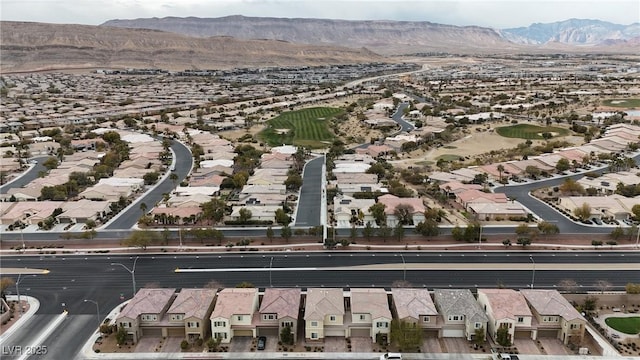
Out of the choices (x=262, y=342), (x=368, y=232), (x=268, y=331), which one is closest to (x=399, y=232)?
(x=368, y=232)

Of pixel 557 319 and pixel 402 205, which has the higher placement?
pixel 402 205

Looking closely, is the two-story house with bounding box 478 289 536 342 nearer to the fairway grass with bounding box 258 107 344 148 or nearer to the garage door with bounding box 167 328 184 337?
the garage door with bounding box 167 328 184 337

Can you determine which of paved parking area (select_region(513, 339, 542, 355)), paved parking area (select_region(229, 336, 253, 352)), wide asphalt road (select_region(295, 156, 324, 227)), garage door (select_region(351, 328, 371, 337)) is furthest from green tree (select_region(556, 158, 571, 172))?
paved parking area (select_region(229, 336, 253, 352))

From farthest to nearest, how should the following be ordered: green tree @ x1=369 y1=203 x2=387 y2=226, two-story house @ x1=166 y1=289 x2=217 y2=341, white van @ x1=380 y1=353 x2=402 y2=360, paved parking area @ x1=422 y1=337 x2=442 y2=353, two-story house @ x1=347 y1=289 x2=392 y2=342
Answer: green tree @ x1=369 y1=203 x2=387 y2=226 < two-story house @ x1=166 y1=289 x2=217 y2=341 < two-story house @ x1=347 y1=289 x2=392 y2=342 < paved parking area @ x1=422 y1=337 x2=442 y2=353 < white van @ x1=380 y1=353 x2=402 y2=360

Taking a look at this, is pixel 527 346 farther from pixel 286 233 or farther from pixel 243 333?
pixel 286 233

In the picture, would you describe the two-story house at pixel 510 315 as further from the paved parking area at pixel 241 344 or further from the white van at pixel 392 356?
the paved parking area at pixel 241 344

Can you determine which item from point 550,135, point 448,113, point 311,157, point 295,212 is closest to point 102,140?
point 311,157

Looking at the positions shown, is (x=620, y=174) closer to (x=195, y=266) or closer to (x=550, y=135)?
(x=550, y=135)
